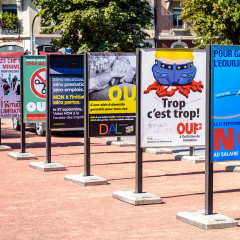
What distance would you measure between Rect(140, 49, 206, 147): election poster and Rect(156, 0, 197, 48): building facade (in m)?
35.2

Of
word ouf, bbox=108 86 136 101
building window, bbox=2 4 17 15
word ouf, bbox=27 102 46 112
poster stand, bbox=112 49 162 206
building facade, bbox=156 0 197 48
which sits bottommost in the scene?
poster stand, bbox=112 49 162 206

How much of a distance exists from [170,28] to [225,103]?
3810 centimetres

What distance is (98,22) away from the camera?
Answer: 28.2 m

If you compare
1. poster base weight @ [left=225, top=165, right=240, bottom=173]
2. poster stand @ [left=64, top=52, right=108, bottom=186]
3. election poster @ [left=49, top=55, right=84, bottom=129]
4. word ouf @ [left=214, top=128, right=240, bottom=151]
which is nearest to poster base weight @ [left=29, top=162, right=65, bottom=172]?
election poster @ [left=49, top=55, right=84, bottom=129]

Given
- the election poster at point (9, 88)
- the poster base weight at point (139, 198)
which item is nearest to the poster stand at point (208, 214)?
the poster base weight at point (139, 198)

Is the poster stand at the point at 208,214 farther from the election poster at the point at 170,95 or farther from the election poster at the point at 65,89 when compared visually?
the election poster at the point at 65,89

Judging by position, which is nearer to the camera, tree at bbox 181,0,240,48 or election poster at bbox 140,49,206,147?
election poster at bbox 140,49,206,147

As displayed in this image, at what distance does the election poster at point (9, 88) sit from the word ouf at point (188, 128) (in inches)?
305

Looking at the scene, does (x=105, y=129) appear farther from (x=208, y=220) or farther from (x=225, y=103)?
(x=208, y=220)

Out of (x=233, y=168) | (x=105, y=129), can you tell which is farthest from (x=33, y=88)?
(x=233, y=168)

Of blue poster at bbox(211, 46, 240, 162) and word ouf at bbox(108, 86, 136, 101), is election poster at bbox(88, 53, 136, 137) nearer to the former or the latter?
word ouf at bbox(108, 86, 136, 101)

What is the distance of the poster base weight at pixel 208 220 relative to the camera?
6053 millimetres

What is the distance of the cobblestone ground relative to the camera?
19.3 feet

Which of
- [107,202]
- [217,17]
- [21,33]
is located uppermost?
[21,33]
